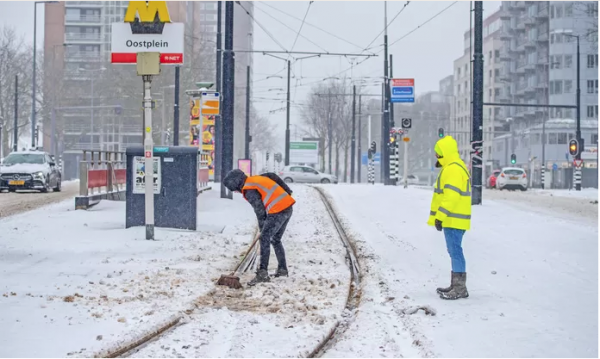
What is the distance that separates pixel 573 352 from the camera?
6301 millimetres

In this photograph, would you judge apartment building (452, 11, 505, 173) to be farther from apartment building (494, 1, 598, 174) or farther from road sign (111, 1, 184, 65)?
road sign (111, 1, 184, 65)

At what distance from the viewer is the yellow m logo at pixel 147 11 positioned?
45.1 ft

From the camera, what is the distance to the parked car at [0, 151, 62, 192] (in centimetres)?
2947

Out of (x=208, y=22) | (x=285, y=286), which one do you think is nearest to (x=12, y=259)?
(x=285, y=286)

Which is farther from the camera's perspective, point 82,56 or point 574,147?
point 82,56

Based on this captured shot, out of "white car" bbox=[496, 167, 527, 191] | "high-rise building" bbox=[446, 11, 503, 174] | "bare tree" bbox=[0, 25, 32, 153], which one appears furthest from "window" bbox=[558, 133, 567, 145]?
"bare tree" bbox=[0, 25, 32, 153]

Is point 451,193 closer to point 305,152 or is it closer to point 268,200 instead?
point 268,200

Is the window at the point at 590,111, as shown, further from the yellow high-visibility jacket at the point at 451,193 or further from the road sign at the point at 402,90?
the yellow high-visibility jacket at the point at 451,193

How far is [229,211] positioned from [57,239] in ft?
24.3

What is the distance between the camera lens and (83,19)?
97750 millimetres

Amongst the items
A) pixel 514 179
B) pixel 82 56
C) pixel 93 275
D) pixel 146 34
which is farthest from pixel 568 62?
Answer: pixel 93 275

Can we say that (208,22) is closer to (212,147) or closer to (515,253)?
(212,147)

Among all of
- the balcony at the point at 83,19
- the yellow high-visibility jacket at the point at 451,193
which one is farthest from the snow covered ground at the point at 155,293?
the balcony at the point at 83,19

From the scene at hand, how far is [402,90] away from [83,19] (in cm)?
6836
